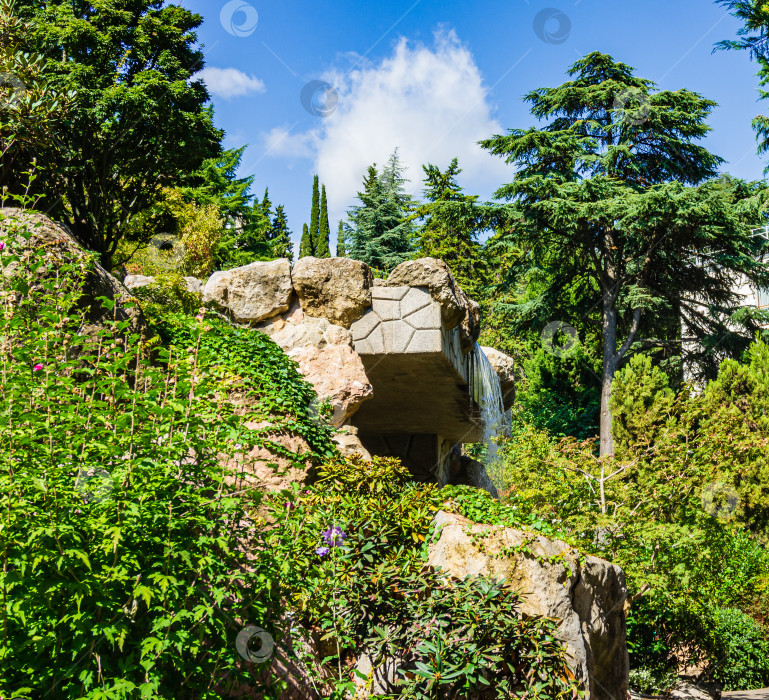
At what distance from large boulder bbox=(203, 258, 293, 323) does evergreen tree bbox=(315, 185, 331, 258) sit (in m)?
25.5

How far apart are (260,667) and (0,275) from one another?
231 cm

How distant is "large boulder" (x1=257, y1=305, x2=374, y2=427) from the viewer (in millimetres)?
6430

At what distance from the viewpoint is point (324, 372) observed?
6.58m

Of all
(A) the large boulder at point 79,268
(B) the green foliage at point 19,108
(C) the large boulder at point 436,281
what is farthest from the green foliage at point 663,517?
(B) the green foliage at point 19,108

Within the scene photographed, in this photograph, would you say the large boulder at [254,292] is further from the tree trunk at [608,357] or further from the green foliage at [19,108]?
the tree trunk at [608,357]

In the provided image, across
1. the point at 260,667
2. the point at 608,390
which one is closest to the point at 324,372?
the point at 260,667

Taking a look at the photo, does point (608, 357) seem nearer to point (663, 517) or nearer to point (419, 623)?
point (663, 517)

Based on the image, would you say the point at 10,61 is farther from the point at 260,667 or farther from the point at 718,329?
the point at 718,329

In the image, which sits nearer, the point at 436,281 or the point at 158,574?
the point at 158,574

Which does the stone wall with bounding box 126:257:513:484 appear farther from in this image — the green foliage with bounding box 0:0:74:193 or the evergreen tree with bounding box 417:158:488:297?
the evergreen tree with bounding box 417:158:488:297

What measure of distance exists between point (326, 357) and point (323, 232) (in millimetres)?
29411

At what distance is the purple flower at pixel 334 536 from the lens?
3.79 m

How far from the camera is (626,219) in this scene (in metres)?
17.0

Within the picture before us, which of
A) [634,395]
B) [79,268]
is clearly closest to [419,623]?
[79,268]
